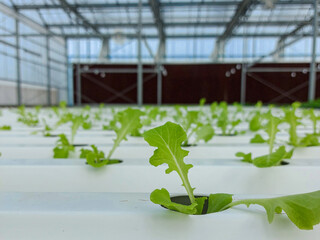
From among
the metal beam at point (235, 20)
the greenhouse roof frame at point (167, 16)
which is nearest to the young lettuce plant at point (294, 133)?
the metal beam at point (235, 20)

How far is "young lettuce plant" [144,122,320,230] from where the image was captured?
0.76 ft

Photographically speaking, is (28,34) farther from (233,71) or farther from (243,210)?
(243,210)

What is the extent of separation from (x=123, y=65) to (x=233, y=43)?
5.32 m

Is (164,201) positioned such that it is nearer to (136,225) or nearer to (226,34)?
(136,225)

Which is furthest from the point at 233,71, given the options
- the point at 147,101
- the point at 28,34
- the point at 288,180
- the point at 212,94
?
the point at 288,180

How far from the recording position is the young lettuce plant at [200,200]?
0.76 feet

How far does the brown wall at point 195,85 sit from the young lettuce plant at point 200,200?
869 cm

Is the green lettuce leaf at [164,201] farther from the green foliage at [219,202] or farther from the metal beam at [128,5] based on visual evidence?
the metal beam at [128,5]

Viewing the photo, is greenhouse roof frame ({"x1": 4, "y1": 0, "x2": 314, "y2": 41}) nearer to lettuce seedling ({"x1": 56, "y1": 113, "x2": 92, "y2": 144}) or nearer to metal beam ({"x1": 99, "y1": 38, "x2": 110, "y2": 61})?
metal beam ({"x1": 99, "y1": 38, "x2": 110, "y2": 61})

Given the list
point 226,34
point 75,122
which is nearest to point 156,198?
point 75,122

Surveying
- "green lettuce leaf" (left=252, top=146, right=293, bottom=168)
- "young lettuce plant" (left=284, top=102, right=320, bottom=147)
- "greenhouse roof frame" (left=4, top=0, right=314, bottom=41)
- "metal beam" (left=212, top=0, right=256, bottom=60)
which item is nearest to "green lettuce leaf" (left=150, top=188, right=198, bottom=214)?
"green lettuce leaf" (left=252, top=146, right=293, bottom=168)

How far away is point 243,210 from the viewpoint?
0.91ft

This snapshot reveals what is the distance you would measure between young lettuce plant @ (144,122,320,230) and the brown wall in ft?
28.5

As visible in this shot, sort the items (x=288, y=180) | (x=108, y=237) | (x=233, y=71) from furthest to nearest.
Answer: (x=233, y=71) < (x=288, y=180) < (x=108, y=237)
